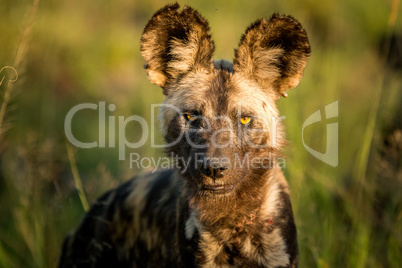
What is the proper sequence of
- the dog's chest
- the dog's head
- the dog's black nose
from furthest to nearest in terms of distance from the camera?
the dog's head
the dog's chest
the dog's black nose

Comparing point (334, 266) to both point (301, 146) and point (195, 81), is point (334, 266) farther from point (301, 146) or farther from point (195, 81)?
point (195, 81)

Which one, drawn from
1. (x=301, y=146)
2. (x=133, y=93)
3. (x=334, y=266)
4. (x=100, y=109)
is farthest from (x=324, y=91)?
(x=100, y=109)

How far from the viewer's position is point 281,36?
294 centimetres

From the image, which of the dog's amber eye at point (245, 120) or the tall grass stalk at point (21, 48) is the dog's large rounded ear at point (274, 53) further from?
the tall grass stalk at point (21, 48)

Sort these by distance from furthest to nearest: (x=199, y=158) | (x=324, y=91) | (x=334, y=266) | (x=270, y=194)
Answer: (x=324, y=91) → (x=334, y=266) → (x=270, y=194) → (x=199, y=158)

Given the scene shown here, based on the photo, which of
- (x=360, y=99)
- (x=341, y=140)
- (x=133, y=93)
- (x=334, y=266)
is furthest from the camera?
(x=360, y=99)

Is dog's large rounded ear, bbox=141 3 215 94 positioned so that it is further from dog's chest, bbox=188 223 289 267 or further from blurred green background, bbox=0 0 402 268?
dog's chest, bbox=188 223 289 267

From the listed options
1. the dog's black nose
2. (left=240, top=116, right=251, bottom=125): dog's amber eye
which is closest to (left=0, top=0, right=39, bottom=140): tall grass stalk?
the dog's black nose

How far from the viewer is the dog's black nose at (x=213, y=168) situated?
2584mm

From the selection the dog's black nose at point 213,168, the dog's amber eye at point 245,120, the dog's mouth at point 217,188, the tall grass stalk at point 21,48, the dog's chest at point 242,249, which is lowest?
the dog's chest at point 242,249

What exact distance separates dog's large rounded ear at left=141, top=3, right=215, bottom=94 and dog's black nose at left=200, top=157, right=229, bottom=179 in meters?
0.72

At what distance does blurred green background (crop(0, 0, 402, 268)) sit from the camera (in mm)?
3639

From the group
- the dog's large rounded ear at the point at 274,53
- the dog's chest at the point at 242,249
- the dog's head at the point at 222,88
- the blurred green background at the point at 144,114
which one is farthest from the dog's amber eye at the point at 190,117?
the blurred green background at the point at 144,114

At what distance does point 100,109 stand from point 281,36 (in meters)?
4.97
